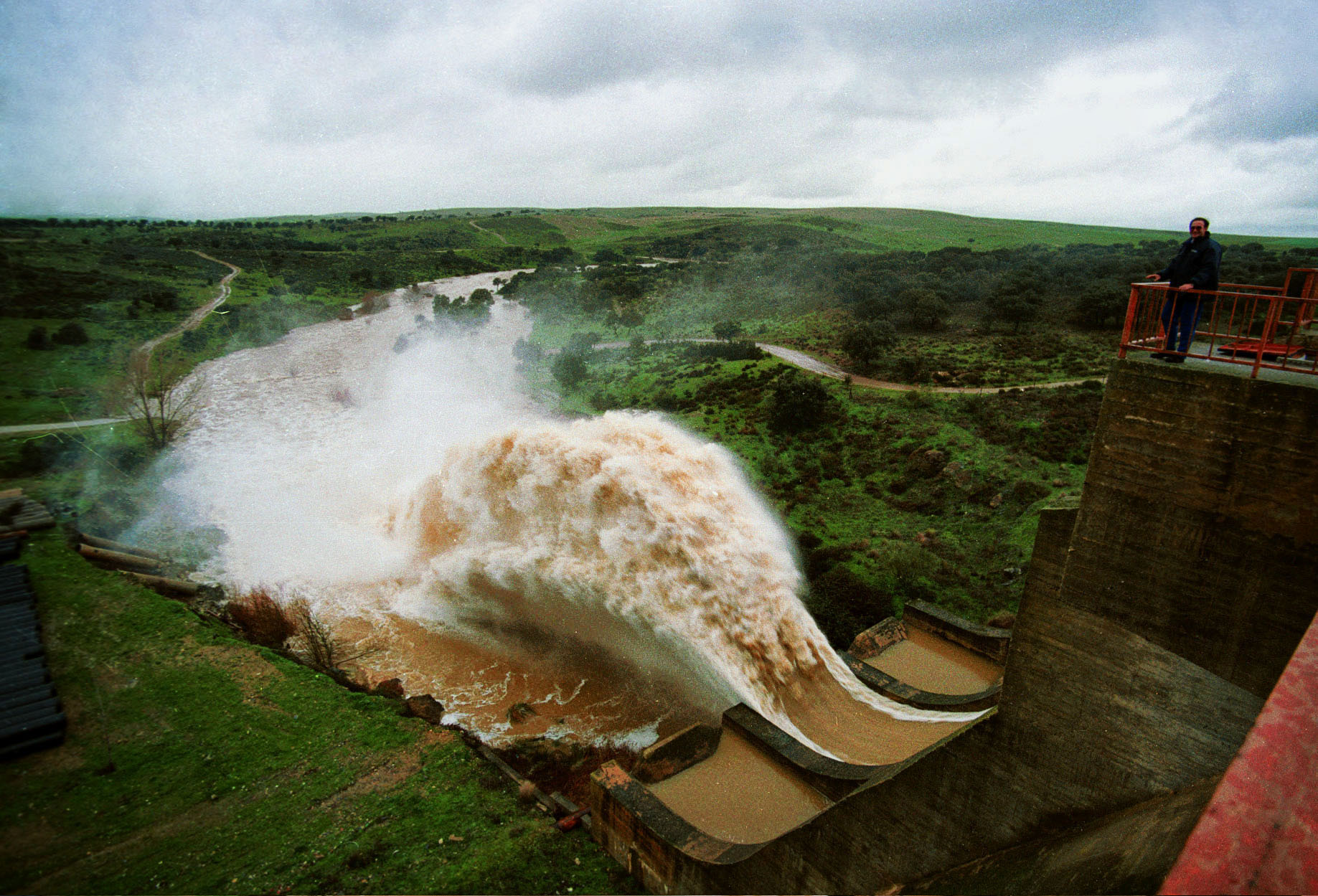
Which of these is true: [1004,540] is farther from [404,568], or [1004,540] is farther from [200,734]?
[200,734]

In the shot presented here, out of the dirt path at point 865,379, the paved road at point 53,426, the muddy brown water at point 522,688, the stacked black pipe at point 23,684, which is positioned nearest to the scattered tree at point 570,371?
the dirt path at point 865,379

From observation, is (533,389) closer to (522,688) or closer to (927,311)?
(522,688)

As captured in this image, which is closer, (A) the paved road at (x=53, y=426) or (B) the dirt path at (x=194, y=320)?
(A) the paved road at (x=53, y=426)

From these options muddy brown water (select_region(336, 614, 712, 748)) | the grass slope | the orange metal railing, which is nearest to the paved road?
the grass slope

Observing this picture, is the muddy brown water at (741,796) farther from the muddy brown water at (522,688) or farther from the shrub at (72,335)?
the shrub at (72,335)

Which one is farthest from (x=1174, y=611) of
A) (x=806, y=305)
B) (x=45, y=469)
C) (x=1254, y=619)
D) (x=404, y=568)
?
(x=806, y=305)
